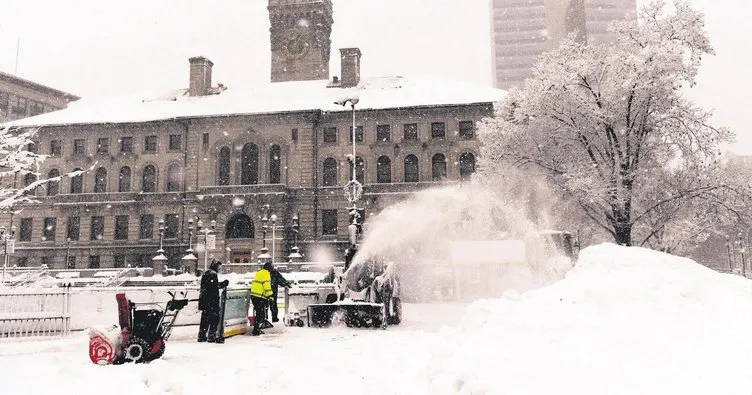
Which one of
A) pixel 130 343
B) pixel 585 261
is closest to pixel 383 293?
pixel 585 261

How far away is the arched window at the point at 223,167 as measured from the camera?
47.1 m

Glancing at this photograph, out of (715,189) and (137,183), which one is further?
(137,183)

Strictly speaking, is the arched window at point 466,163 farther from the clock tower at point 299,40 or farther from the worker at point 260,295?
the worker at point 260,295

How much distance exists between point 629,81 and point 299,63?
126ft

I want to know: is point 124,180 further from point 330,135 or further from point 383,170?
point 383,170

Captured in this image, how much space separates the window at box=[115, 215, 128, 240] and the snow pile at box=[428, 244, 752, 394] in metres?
45.6

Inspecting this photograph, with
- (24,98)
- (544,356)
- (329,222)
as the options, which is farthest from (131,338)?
(24,98)

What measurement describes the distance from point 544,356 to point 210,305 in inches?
307

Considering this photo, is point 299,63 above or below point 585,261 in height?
above

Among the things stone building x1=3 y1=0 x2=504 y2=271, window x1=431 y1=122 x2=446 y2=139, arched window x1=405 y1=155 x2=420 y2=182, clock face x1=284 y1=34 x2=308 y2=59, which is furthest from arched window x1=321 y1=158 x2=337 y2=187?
clock face x1=284 y1=34 x2=308 y2=59

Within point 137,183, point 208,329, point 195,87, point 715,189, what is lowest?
point 208,329

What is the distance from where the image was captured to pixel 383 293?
1468 centimetres

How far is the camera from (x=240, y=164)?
46938 millimetres

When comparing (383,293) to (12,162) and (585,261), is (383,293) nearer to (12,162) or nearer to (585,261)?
(585,261)
